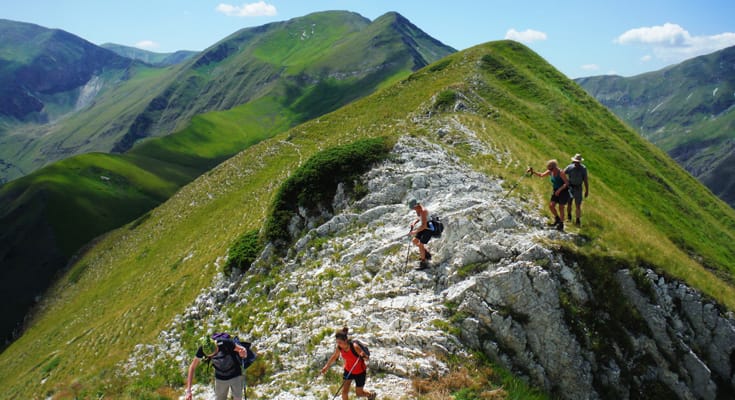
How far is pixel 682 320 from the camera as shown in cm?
1498

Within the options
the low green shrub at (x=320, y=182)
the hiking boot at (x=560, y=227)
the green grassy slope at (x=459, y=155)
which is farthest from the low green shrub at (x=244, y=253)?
the hiking boot at (x=560, y=227)

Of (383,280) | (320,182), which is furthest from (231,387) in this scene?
(320,182)

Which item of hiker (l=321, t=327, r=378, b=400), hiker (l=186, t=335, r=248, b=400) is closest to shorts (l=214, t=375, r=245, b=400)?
hiker (l=186, t=335, r=248, b=400)

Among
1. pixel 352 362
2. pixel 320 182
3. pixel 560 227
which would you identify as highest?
pixel 560 227

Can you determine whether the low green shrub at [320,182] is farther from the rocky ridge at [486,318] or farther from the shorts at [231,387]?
the shorts at [231,387]

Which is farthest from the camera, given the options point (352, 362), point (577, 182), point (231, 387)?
point (577, 182)

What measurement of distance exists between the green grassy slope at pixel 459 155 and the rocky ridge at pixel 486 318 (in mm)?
1740

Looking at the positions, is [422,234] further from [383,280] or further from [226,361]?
[226,361]

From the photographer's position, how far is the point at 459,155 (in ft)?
87.7

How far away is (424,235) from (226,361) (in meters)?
8.47

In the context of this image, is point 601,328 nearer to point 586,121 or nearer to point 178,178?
point 586,121

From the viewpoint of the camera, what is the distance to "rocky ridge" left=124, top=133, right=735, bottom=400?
1296 cm

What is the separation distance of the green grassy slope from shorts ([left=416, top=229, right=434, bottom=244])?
18.0 feet

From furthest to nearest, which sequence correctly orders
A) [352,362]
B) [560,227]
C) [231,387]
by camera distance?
[560,227]
[231,387]
[352,362]
